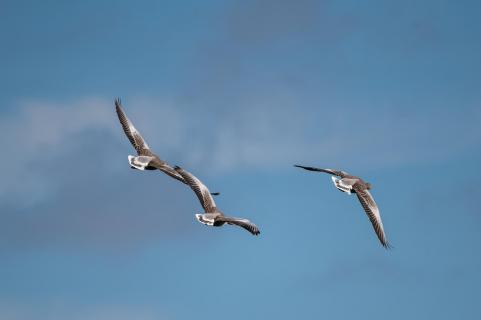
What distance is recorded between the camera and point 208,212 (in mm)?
97250

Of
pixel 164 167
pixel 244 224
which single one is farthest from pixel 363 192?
pixel 164 167

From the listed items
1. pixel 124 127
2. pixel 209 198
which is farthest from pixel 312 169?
pixel 124 127

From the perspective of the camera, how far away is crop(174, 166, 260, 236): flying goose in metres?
92.4

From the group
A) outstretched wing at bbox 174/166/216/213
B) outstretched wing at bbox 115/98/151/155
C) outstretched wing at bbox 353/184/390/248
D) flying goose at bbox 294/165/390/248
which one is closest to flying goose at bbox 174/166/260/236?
outstretched wing at bbox 174/166/216/213

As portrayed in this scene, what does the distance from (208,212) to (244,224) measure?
5.77 metres

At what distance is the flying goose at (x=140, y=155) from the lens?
101m

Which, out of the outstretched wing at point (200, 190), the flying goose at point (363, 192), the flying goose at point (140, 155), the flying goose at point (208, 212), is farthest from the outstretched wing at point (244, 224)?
the flying goose at point (363, 192)

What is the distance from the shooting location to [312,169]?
4080 inches

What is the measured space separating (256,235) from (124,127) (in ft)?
74.2

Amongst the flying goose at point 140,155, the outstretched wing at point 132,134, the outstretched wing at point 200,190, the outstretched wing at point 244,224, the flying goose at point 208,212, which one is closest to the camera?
the outstretched wing at point 244,224

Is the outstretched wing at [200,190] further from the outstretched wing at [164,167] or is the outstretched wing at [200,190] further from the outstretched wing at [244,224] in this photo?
the outstretched wing at [244,224]

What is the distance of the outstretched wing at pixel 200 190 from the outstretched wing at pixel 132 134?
4741 millimetres

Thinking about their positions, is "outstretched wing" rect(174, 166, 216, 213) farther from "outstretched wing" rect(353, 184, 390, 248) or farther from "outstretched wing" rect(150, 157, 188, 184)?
"outstretched wing" rect(353, 184, 390, 248)

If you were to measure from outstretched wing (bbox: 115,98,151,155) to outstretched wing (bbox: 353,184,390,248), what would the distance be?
19805 mm
